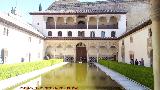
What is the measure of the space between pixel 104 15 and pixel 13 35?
2382 cm

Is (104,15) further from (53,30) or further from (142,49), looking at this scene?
(142,49)

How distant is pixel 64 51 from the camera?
49219 millimetres

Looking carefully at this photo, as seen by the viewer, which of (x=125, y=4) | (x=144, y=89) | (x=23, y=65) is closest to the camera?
(x=144, y=89)

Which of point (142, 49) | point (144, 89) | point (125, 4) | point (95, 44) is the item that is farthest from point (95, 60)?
point (144, 89)

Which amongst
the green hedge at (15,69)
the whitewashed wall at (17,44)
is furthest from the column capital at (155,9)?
the whitewashed wall at (17,44)

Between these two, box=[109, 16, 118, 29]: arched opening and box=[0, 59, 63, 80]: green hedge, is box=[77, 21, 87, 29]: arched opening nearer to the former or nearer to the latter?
box=[109, 16, 118, 29]: arched opening

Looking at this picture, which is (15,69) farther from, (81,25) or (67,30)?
(81,25)

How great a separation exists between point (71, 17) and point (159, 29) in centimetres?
4652

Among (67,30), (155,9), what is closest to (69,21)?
(67,30)

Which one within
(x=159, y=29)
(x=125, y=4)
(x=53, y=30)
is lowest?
(x=159, y=29)

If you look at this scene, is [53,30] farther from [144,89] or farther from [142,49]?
[144,89]

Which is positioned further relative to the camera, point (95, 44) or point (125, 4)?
point (125, 4)

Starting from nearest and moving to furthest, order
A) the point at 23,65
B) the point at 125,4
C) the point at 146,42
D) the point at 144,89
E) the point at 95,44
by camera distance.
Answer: the point at 144,89 → the point at 23,65 → the point at 146,42 → the point at 95,44 → the point at 125,4

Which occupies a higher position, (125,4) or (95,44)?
(125,4)
